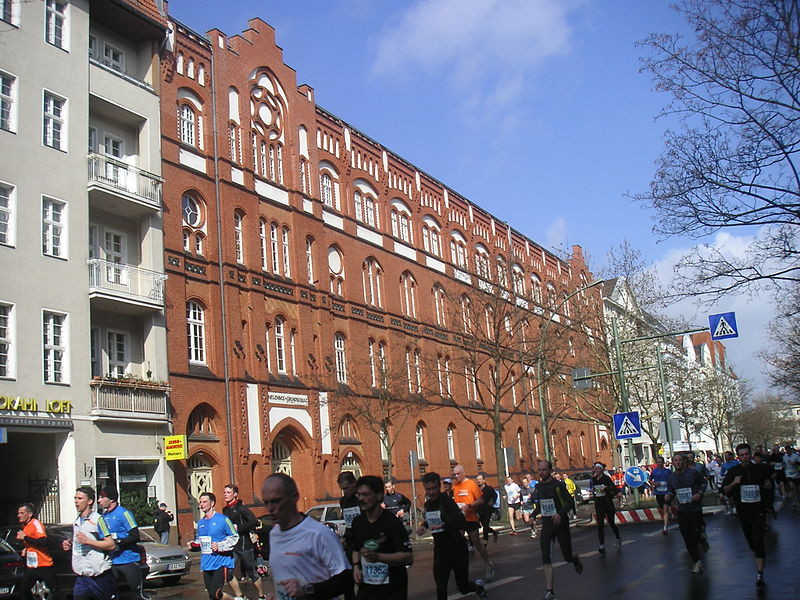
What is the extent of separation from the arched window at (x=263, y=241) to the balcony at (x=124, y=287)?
6.62m

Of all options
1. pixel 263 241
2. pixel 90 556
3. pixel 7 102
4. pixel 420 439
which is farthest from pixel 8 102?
pixel 420 439

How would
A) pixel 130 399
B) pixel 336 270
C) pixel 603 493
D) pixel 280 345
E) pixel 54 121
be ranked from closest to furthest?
pixel 603 493 < pixel 54 121 < pixel 130 399 < pixel 280 345 < pixel 336 270

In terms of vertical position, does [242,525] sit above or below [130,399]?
below

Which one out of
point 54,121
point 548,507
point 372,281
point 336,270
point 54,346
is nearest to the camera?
point 548,507

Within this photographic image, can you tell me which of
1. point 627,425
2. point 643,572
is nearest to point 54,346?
point 643,572

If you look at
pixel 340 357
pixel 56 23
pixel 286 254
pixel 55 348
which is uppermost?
pixel 56 23

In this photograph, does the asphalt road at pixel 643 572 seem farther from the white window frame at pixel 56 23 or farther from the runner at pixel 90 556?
the white window frame at pixel 56 23

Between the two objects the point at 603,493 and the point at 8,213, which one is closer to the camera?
the point at 603,493

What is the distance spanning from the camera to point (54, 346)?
960 inches

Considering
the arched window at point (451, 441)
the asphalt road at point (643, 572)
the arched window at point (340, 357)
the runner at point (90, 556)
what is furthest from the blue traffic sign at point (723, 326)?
the arched window at point (451, 441)

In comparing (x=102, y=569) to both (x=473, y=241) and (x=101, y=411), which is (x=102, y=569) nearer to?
(x=101, y=411)

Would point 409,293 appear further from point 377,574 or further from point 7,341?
point 377,574

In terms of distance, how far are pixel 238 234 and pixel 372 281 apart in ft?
36.8

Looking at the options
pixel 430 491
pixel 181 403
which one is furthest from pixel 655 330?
pixel 430 491
